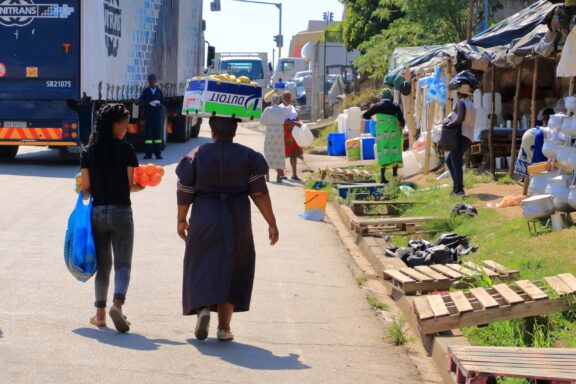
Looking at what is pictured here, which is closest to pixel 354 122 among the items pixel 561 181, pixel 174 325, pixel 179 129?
pixel 179 129

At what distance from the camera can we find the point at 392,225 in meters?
13.5

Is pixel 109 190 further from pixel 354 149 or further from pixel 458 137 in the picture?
pixel 354 149

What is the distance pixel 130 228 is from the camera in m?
Answer: 8.01

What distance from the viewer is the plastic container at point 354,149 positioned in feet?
84.4

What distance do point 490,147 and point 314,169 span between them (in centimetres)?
687

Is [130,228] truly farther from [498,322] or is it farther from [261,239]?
[261,239]

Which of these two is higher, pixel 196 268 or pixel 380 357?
pixel 196 268

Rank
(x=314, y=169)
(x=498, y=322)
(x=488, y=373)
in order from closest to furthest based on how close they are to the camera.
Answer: (x=488, y=373), (x=498, y=322), (x=314, y=169)

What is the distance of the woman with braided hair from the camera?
25.8 ft

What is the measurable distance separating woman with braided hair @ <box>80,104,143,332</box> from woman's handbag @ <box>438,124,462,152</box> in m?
8.13

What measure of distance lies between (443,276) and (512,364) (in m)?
3.50

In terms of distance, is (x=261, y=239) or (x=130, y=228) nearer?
(x=130, y=228)

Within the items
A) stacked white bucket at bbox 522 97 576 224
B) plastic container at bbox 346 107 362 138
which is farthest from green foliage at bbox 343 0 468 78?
stacked white bucket at bbox 522 97 576 224

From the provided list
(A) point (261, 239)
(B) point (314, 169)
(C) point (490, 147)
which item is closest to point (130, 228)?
(A) point (261, 239)
